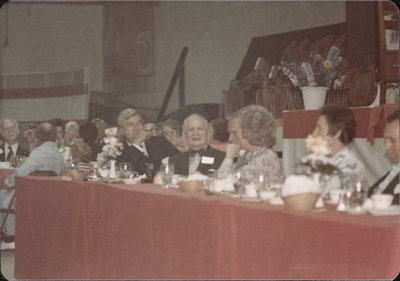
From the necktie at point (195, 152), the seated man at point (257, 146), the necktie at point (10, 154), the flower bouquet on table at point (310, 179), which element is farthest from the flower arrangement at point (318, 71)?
the necktie at point (10, 154)

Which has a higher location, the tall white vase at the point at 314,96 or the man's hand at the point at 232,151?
the tall white vase at the point at 314,96

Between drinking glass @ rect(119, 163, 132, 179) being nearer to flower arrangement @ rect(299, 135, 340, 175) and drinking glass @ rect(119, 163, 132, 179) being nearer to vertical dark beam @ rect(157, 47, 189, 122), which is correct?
vertical dark beam @ rect(157, 47, 189, 122)

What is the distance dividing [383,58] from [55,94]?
3691mm

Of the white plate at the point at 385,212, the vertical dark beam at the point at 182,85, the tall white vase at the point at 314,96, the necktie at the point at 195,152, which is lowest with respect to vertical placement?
the white plate at the point at 385,212

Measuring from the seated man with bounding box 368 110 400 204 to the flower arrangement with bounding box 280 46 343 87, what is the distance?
1.16 meters

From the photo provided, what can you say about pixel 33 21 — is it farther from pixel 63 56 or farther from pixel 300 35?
pixel 300 35

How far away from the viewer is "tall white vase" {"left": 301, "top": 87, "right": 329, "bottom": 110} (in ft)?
13.4

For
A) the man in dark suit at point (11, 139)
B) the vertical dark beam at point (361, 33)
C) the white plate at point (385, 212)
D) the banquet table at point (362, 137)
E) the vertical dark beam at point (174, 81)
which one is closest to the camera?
the white plate at point (385, 212)

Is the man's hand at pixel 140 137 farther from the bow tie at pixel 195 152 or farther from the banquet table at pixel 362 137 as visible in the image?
the banquet table at pixel 362 137

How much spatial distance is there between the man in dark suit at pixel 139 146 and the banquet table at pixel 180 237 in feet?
2.02

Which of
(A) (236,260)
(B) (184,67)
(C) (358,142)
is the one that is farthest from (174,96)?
(A) (236,260)

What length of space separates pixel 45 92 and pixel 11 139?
0.58 meters

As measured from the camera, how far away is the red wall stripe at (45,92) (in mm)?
6258

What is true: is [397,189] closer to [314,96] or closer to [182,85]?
[314,96]
